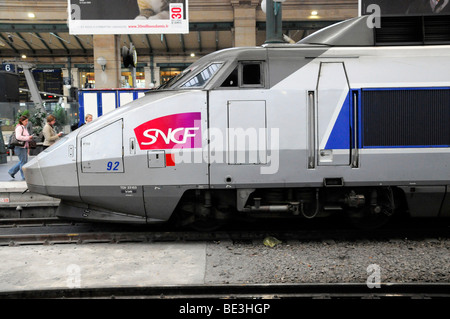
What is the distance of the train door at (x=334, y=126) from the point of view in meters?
5.91

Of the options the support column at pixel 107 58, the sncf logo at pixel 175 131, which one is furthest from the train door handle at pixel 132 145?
the support column at pixel 107 58

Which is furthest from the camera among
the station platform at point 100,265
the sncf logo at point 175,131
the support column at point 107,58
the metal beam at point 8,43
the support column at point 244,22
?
the metal beam at point 8,43

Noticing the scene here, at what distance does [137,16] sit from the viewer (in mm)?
12312

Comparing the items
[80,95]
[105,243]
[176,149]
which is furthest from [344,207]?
[80,95]

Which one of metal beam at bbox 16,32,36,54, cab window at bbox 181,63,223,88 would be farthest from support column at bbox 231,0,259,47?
metal beam at bbox 16,32,36,54

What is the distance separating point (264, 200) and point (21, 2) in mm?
18382

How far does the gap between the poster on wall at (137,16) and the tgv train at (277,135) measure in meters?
6.76

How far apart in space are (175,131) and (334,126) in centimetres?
239

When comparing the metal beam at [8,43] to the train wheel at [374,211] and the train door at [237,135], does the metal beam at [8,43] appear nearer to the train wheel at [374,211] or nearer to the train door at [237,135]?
the train door at [237,135]

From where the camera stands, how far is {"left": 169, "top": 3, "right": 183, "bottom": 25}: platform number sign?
1216cm

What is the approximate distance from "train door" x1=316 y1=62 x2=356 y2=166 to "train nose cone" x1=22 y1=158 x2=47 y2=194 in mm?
4299

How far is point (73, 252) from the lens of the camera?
235 inches

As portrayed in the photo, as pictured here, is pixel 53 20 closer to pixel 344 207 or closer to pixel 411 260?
pixel 344 207
